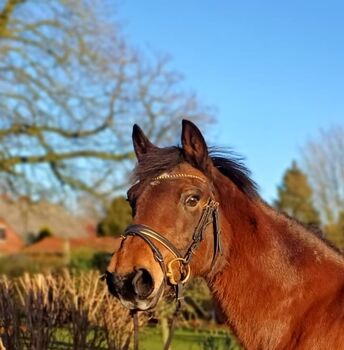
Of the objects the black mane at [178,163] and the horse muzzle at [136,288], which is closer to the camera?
the horse muzzle at [136,288]

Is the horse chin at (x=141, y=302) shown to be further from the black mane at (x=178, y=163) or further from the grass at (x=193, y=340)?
the grass at (x=193, y=340)

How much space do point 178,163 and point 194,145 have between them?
141mm

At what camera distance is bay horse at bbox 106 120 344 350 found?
11.8 ft

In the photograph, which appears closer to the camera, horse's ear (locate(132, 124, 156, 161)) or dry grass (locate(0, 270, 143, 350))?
horse's ear (locate(132, 124, 156, 161))

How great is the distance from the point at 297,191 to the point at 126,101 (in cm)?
2566

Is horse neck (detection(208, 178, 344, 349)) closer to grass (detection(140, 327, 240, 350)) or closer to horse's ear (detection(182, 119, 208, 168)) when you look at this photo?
horse's ear (detection(182, 119, 208, 168))

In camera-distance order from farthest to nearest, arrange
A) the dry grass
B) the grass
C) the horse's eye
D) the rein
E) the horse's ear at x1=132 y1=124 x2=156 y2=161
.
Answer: the grass → the dry grass → the horse's ear at x1=132 y1=124 x2=156 y2=161 → the horse's eye → the rein

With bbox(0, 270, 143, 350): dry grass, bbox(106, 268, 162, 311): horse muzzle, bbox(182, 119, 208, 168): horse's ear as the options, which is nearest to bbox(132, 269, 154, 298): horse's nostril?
bbox(106, 268, 162, 311): horse muzzle

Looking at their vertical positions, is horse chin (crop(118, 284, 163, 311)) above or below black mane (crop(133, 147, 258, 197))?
below

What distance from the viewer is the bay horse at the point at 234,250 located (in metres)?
3.61

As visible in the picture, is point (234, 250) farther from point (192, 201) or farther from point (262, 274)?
point (192, 201)

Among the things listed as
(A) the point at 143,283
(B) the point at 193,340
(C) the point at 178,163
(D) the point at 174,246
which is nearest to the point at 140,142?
(C) the point at 178,163

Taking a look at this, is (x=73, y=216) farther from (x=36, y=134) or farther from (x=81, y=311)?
(x=81, y=311)

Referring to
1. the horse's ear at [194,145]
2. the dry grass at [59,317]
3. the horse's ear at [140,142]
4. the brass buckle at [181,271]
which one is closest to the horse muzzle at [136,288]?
the brass buckle at [181,271]
